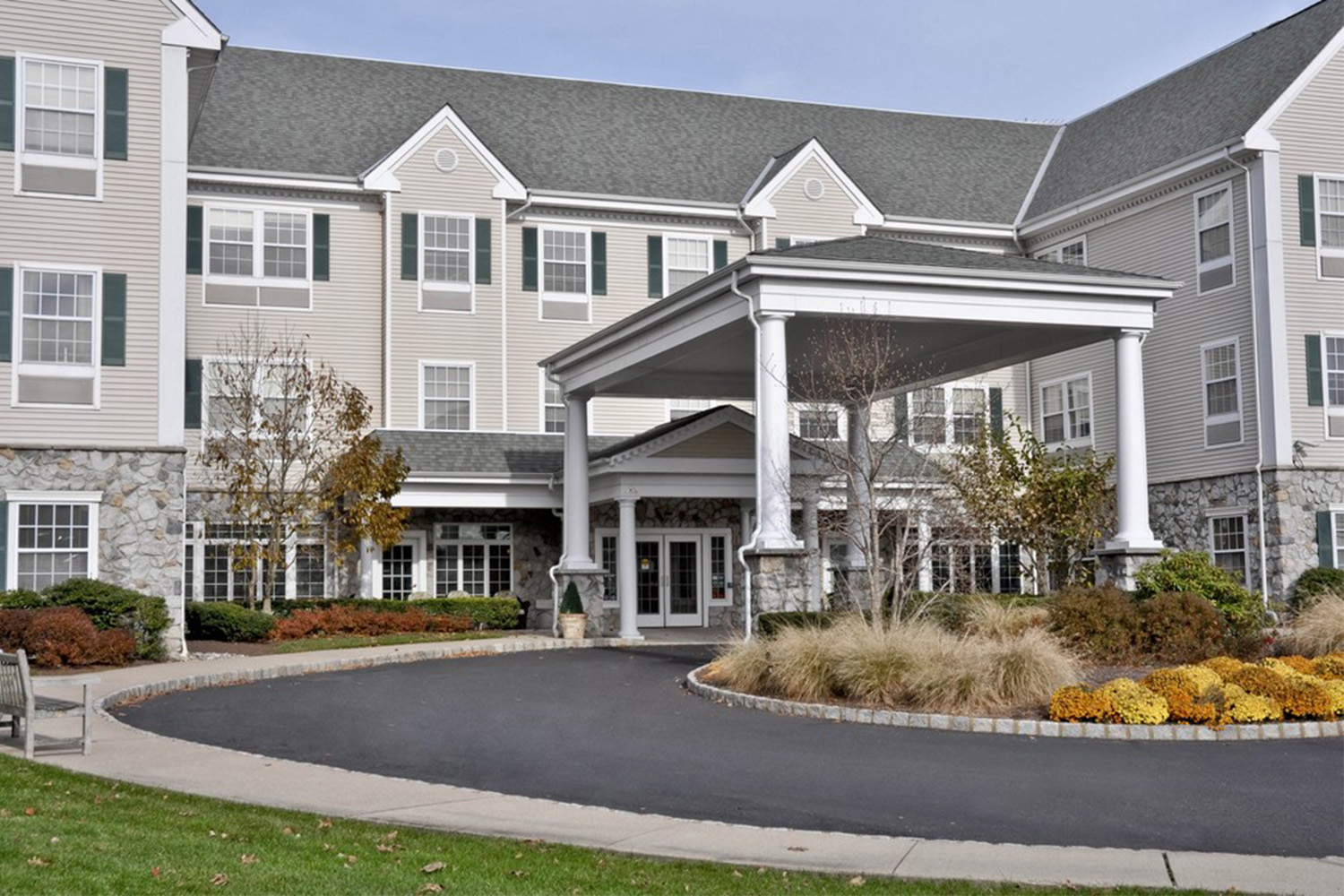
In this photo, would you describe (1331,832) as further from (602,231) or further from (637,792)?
(602,231)

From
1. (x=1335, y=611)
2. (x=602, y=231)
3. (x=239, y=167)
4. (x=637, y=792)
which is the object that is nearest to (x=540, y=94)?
(x=602, y=231)

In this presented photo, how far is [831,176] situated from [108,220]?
1615 centimetres

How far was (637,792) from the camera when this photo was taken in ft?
34.0

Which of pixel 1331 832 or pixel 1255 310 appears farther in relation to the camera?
pixel 1255 310

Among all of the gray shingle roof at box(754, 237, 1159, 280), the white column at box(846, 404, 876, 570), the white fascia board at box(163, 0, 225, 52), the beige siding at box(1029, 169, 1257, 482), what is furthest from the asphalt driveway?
the beige siding at box(1029, 169, 1257, 482)

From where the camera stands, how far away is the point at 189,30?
23.7 metres

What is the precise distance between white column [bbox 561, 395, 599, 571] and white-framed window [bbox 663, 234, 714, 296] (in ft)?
19.8

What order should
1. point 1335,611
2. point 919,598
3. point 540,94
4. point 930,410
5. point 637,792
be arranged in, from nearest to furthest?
point 637,792, point 1335,611, point 919,598, point 930,410, point 540,94

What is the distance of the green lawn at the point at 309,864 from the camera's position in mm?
7227

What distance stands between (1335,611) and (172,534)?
16585 mm

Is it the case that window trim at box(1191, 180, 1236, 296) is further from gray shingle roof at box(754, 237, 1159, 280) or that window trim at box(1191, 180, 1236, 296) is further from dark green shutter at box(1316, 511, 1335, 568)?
gray shingle roof at box(754, 237, 1159, 280)

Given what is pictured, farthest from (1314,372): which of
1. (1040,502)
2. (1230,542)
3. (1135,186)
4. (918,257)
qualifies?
(918,257)

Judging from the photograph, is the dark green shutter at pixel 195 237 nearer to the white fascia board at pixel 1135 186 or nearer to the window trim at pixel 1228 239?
the white fascia board at pixel 1135 186

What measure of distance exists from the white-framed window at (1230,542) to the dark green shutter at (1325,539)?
123 cm
